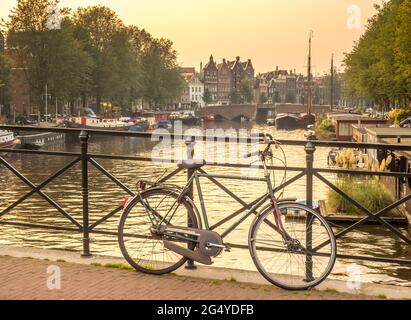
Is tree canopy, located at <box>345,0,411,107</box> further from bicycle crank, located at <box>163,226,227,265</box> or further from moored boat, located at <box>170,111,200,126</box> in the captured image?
moored boat, located at <box>170,111,200,126</box>

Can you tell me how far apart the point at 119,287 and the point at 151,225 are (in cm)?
77

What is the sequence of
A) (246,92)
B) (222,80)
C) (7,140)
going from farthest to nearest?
(222,80) < (246,92) < (7,140)

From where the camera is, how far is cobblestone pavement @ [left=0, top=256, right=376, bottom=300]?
595cm

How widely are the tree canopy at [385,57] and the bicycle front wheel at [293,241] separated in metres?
38.6

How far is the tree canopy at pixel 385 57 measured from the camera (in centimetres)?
4378

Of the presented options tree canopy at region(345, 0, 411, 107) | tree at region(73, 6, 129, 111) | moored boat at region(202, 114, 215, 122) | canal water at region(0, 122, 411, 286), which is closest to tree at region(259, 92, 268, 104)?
moored boat at region(202, 114, 215, 122)

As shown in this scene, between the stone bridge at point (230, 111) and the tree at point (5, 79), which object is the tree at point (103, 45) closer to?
the tree at point (5, 79)

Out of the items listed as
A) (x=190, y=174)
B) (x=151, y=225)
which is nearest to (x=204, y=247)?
(x=151, y=225)

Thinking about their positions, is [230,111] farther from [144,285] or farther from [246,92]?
[144,285]

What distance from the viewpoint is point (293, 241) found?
6.36m

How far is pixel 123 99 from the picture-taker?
87938 millimetres
